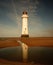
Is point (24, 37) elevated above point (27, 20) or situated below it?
below

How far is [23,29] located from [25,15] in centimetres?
341

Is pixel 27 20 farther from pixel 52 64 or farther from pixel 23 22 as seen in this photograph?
pixel 52 64

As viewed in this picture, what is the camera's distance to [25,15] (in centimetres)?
3972

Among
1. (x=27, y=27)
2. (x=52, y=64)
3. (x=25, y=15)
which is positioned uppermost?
(x=25, y=15)

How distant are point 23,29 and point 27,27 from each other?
3.37 ft

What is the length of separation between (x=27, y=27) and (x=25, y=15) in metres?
2.97

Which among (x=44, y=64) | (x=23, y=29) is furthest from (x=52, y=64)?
(x=23, y=29)

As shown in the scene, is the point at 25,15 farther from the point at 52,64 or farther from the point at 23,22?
the point at 52,64

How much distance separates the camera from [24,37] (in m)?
39.2

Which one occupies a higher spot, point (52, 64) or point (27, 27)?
point (27, 27)

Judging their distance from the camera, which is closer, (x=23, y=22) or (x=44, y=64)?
(x=44, y=64)

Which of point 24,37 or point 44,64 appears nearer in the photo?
point 44,64

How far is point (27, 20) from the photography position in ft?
128

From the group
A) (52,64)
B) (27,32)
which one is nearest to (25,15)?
(27,32)
